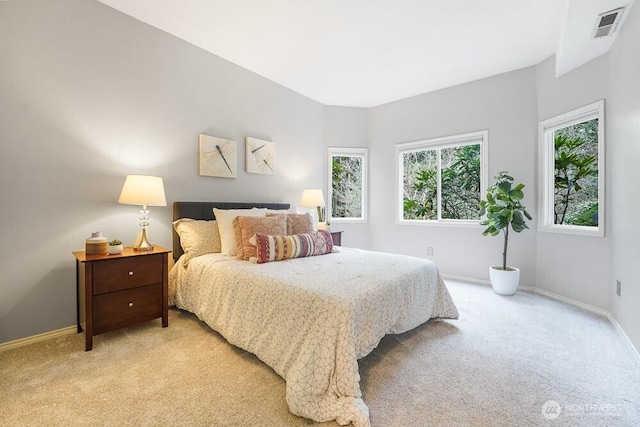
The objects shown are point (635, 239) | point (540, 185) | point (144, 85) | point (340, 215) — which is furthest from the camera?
point (340, 215)

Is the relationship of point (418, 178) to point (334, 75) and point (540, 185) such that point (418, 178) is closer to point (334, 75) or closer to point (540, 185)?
point (540, 185)

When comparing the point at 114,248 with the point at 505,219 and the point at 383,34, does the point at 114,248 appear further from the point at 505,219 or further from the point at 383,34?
the point at 505,219

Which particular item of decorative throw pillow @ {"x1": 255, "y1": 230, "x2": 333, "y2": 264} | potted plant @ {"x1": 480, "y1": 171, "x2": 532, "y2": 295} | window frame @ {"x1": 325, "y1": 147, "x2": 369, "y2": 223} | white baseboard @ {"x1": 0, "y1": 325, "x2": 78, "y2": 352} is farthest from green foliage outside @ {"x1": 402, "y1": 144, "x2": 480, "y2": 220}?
white baseboard @ {"x1": 0, "y1": 325, "x2": 78, "y2": 352}

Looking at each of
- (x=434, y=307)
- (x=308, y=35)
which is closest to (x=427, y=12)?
(x=308, y=35)

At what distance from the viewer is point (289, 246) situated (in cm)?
252

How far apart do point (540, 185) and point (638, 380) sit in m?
2.32

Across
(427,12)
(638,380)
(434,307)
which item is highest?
(427,12)

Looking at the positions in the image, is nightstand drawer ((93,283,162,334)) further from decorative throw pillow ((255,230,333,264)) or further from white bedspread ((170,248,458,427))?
decorative throw pillow ((255,230,333,264))

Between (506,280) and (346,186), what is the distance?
106 inches

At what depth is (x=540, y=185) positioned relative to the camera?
3.44 metres

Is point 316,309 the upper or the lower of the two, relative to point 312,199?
lower

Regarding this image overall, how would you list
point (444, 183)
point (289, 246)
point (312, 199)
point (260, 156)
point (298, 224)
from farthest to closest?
point (444, 183) < point (312, 199) < point (260, 156) < point (298, 224) < point (289, 246)

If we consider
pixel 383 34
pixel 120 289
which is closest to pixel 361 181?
pixel 383 34

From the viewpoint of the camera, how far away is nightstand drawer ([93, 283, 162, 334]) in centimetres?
205
